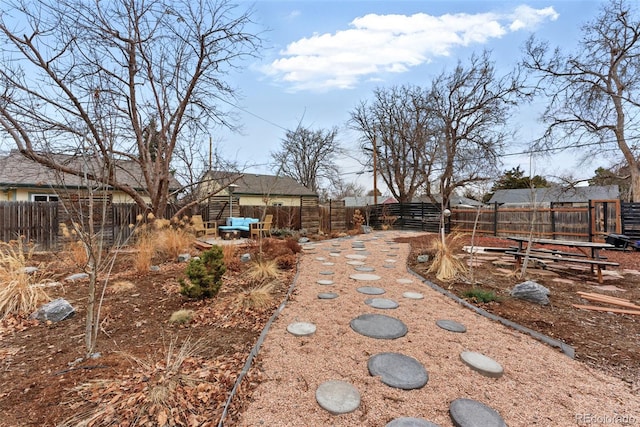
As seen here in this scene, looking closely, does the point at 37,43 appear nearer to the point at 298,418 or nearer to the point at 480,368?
the point at 298,418

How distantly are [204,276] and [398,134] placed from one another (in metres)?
16.7

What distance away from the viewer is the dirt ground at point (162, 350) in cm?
146

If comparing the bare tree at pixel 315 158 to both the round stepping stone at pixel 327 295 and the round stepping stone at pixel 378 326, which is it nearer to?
the round stepping stone at pixel 327 295

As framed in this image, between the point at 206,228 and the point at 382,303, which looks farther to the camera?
the point at 206,228

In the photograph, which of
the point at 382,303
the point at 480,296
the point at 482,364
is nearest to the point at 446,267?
the point at 480,296

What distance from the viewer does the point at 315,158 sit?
2331 cm

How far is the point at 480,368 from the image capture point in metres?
1.80

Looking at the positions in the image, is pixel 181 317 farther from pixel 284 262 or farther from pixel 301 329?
pixel 284 262

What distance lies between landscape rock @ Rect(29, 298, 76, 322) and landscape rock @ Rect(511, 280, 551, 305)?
4924 mm

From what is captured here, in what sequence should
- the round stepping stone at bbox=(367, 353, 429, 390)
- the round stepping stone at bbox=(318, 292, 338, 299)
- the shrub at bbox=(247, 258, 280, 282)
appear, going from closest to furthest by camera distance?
the round stepping stone at bbox=(367, 353, 429, 390), the round stepping stone at bbox=(318, 292, 338, 299), the shrub at bbox=(247, 258, 280, 282)

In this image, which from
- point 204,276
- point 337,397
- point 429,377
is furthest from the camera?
point 204,276
